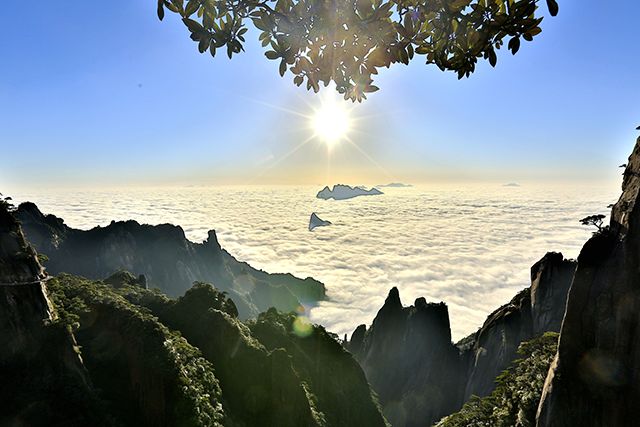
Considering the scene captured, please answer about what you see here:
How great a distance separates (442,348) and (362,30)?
61245mm

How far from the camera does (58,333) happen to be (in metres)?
16.0

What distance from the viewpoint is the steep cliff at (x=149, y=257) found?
85.0 m

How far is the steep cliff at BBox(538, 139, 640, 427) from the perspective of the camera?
10305 mm

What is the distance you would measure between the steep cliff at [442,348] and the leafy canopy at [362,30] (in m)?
31.8

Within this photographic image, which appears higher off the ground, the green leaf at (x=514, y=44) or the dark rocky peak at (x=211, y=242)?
the green leaf at (x=514, y=44)

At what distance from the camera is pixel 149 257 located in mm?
102438

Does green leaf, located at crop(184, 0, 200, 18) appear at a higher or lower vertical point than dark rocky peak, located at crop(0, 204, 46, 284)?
higher

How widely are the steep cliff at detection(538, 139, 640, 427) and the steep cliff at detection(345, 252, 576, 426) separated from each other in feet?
61.5

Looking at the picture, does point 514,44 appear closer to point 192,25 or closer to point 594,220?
point 192,25

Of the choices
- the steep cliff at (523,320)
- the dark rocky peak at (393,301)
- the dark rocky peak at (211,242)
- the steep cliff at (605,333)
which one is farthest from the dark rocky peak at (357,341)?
the dark rocky peak at (211,242)

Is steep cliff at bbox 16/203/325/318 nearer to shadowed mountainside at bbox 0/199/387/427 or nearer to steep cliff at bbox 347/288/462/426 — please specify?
steep cliff at bbox 347/288/462/426

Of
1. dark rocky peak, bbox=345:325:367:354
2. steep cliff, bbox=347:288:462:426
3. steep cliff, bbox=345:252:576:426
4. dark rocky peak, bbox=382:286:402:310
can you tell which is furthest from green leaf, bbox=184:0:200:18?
dark rocky peak, bbox=345:325:367:354

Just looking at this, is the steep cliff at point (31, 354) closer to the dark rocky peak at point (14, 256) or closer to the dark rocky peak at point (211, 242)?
the dark rocky peak at point (14, 256)

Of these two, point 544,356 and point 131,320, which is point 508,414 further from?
point 131,320
